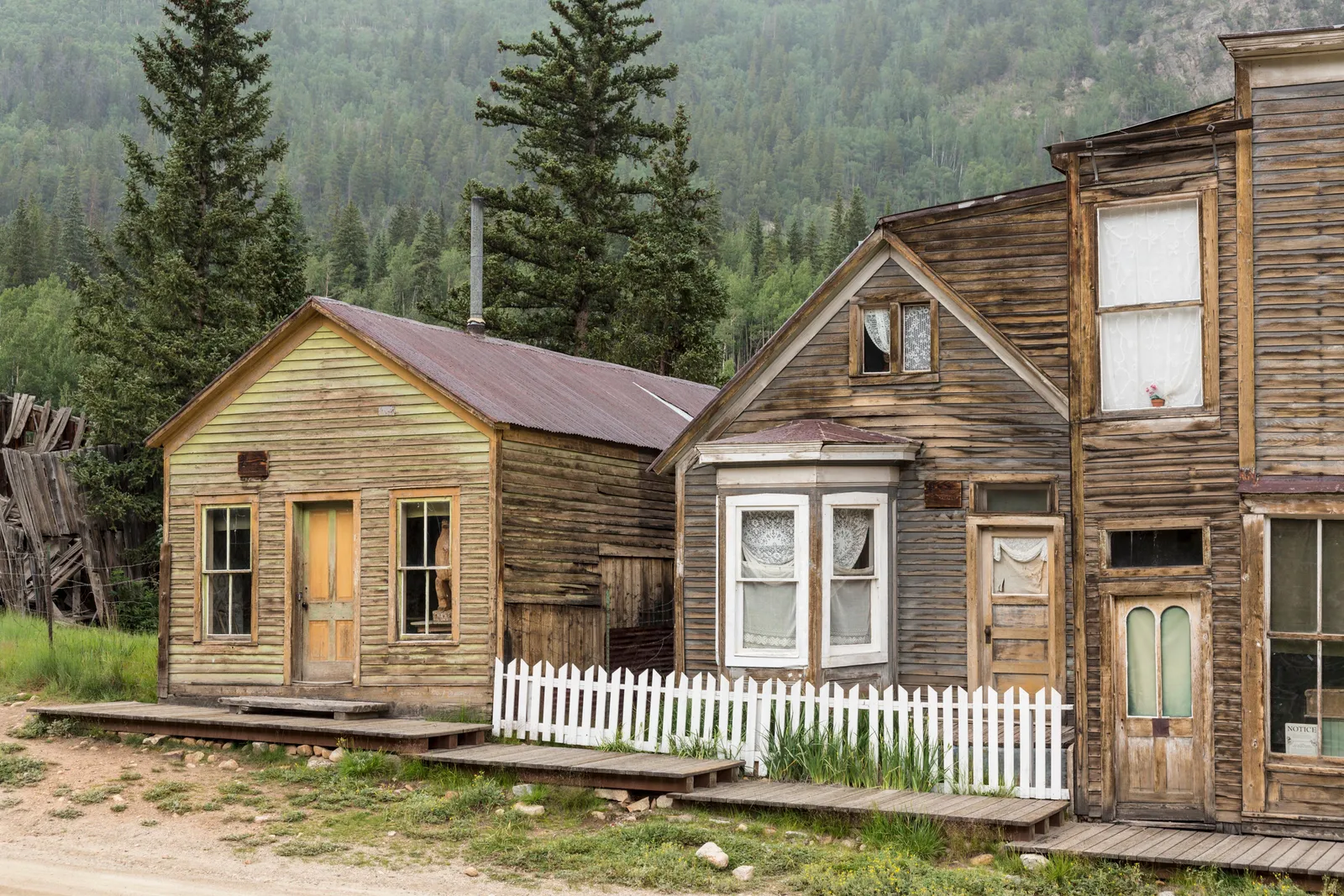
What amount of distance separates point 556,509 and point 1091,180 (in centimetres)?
819

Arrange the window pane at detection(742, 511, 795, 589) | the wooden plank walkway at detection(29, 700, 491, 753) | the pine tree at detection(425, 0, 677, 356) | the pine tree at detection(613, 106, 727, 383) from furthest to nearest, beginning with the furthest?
the pine tree at detection(425, 0, 677, 356), the pine tree at detection(613, 106, 727, 383), the window pane at detection(742, 511, 795, 589), the wooden plank walkway at detection(29, 700, 491, 753)

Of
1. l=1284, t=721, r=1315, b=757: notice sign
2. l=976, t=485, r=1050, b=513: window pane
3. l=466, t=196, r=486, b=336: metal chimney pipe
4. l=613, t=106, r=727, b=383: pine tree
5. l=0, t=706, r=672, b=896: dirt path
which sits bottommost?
l=0, t=706, r=672, b=896: dirt path

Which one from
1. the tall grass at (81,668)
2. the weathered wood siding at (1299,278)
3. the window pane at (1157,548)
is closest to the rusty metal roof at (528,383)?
the tall grass at (81,668)

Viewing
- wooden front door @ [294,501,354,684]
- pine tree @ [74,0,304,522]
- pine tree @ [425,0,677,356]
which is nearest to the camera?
wooden front door @ [294,501,354,684]

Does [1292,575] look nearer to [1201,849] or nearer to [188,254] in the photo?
[1201,849]

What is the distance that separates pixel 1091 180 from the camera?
13.9 m

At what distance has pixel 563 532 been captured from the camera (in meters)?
19.1

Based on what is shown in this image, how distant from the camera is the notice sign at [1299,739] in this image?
12367 millimetres

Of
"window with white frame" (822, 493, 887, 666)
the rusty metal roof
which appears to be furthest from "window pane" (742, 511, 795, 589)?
the rusty metal roof

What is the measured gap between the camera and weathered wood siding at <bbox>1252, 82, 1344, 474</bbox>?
12.7 metres

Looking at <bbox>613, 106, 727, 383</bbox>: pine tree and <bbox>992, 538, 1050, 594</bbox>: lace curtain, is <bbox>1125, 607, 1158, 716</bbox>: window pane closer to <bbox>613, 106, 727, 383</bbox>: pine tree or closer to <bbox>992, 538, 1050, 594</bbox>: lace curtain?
<bbox>992, 538, 1050, 594</bbox>: lace curtain

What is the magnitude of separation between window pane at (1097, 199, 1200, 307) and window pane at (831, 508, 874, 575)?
3989 millimetres

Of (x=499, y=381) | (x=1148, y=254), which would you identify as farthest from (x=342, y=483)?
(x=1148, y=254)

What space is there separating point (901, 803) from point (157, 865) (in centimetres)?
630
